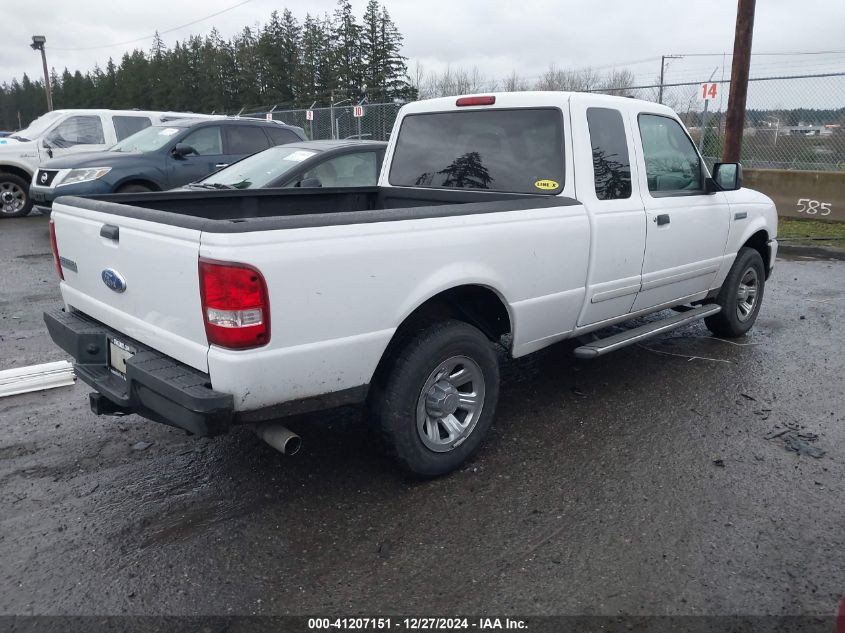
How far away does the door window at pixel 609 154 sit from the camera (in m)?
4.30

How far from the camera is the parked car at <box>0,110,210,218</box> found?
1280 cm

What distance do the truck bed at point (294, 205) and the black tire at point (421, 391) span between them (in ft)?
2.04

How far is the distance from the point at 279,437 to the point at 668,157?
3.54 m

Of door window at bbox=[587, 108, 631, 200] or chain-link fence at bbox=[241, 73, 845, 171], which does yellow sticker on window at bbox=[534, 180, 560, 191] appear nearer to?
door window at bbox=[587, 108, 631, 200]

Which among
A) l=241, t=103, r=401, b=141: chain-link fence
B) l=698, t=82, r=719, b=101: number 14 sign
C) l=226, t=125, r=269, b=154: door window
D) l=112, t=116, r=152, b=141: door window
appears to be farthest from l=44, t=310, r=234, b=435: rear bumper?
l=241, t=103, r=401, b=141: chain-link fence

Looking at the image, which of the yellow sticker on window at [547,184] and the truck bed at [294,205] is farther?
the yellow sticker on window at [547,184]

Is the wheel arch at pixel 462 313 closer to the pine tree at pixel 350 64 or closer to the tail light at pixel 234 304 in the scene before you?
the tail light at pixel 234 304

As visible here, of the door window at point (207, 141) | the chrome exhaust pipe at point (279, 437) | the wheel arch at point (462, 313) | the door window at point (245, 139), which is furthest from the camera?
the door window at point (245, 139)

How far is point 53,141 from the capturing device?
13.4 m

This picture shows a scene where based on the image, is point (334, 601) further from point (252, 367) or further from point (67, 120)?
point (67, 120)

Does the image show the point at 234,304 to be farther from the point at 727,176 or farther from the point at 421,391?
the point at 727,176

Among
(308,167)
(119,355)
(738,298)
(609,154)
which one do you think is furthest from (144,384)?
(738,298)

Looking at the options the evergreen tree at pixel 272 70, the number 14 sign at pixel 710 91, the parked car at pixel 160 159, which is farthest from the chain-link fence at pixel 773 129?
the evergreen tree at pixel 272 70

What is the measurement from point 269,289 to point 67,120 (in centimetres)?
1323
